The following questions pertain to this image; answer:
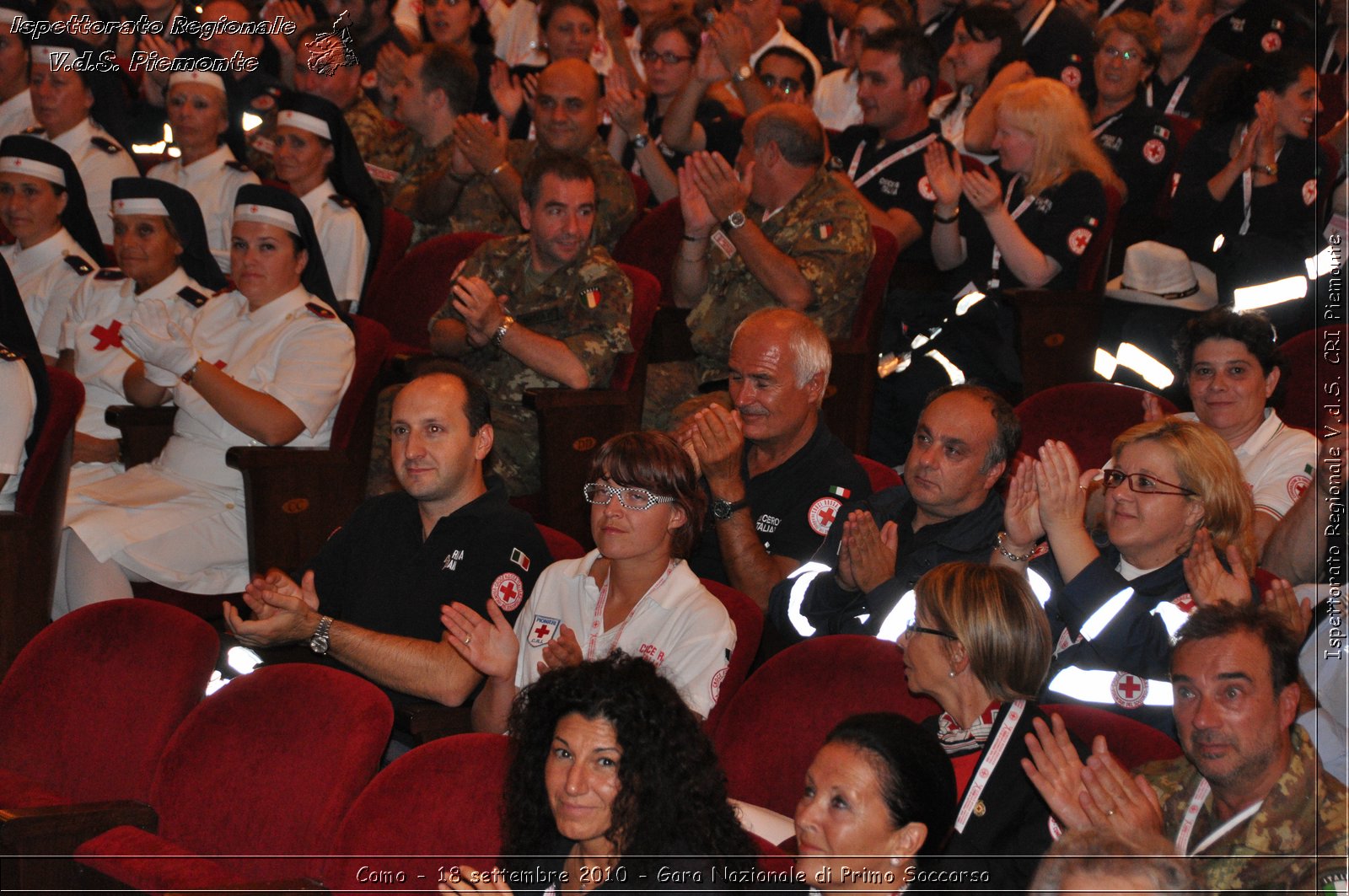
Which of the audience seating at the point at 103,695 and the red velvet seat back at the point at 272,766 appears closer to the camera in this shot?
the red velvet seat back at the point at 272,766

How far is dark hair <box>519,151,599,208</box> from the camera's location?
4109 mm

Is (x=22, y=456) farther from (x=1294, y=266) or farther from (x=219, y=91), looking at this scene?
(x=1294, y=266)

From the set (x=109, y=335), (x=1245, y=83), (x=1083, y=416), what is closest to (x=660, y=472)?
(x=1083, y=416)

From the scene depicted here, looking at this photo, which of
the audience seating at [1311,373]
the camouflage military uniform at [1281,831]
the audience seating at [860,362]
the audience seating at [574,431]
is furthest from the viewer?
the audience seating at [860,362]

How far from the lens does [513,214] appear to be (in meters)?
5.22

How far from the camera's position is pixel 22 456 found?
135 inches

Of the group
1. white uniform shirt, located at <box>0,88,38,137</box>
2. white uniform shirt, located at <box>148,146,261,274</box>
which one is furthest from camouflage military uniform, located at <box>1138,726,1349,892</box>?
white uniform shirt, located at <box>0,88,38,137</box>

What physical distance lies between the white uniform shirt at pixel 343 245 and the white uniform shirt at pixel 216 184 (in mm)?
695

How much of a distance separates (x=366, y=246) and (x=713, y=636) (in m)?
2.92

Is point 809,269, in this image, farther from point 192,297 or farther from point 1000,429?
A: point 192,297

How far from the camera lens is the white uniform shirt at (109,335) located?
14.3 feet

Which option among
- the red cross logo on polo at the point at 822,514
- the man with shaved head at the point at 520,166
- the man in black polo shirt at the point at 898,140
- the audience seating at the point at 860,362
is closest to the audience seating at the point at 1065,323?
the audience seating at the point at 860,362

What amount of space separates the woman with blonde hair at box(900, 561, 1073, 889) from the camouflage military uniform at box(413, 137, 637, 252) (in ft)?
9.48

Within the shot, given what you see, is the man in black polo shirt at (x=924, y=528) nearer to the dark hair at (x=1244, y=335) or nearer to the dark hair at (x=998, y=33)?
the dark hair at (x=1244, y=335)
